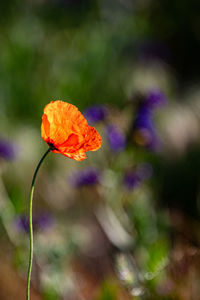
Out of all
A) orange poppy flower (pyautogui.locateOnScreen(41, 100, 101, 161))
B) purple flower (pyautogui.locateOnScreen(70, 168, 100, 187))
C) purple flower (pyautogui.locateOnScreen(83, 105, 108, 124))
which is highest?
purple flower (pyautogui.locateOnScreen(83, 105, 108, 124))

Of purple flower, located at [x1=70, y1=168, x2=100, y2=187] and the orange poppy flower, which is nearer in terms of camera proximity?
the orange poppy flower

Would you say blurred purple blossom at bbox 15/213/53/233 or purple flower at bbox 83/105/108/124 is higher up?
purple flower at bbox 83/105/108/124

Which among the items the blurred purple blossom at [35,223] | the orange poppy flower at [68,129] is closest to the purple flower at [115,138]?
the blurred purple blossom at [35,223]

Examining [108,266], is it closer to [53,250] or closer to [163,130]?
[53,250]

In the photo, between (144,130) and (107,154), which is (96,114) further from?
(107,154)

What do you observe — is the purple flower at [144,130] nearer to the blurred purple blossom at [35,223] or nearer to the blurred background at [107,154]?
the blurred background at [107,154]

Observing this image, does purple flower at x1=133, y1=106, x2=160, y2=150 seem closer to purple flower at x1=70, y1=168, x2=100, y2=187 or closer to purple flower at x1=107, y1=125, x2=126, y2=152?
purple flower at x1=107, y1=125, x2=126, y2=152

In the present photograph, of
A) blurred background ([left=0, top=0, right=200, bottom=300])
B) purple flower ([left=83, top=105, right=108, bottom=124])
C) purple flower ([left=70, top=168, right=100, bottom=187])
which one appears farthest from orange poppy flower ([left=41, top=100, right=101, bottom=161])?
purple flower ([left=70, top=168, right=100, bottom=187])

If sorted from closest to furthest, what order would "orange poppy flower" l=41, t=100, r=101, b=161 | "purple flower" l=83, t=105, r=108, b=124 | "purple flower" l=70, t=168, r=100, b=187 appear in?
"orange poppy flower" l=41, t=100, r=101, b=161 < "purple flower" l=83, t=105, r=108, b=124 < "purple flower" l=70, t=168, r=100, b=187

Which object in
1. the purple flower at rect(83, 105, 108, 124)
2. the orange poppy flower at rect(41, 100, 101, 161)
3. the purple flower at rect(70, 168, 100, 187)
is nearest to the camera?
the orange poppy flower at rect(41, 100, 101, 161)

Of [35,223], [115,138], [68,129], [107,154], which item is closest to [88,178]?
[115,138]
